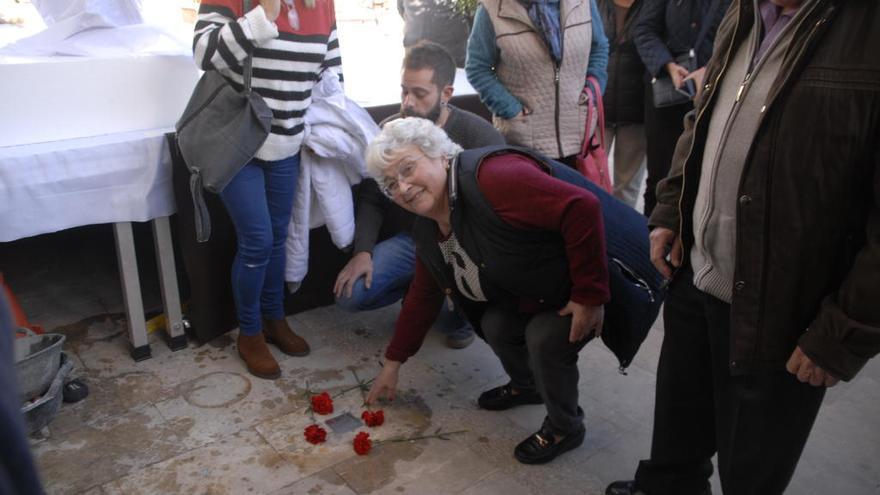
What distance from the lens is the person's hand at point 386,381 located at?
2481 mm

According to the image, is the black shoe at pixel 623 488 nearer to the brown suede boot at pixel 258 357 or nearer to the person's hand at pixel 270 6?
the brown suede boot at pixel 258 357

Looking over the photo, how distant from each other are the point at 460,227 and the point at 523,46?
112 centimetres

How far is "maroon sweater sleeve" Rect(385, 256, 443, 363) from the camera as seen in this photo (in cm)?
236

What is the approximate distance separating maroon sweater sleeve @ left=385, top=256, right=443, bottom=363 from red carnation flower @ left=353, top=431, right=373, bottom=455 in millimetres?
264

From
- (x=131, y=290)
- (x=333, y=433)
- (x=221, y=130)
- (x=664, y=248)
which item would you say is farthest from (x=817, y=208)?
(x=131, y=290)

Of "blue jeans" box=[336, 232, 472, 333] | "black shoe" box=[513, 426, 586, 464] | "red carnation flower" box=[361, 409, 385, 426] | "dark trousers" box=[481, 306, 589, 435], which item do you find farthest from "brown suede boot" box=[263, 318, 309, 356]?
"black shoe" box=[513, 426, 586, 464]

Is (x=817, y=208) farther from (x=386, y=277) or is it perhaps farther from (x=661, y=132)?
(x=661, y=132)

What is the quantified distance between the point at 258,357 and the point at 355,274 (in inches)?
20.1

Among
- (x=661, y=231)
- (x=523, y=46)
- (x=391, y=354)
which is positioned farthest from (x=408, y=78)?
(x=661, y=231)

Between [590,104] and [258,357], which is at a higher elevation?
[590,104]

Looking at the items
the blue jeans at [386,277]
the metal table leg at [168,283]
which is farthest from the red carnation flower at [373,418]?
the metal table leg at [168,283]

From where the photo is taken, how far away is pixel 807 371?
56.9 inches

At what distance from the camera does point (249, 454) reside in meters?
2.48

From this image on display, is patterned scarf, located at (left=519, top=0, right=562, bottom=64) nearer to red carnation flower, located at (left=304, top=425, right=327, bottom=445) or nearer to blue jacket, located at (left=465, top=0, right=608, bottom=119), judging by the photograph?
blue jacket, located at (left=465, top=0, right=608, bottom=119)
